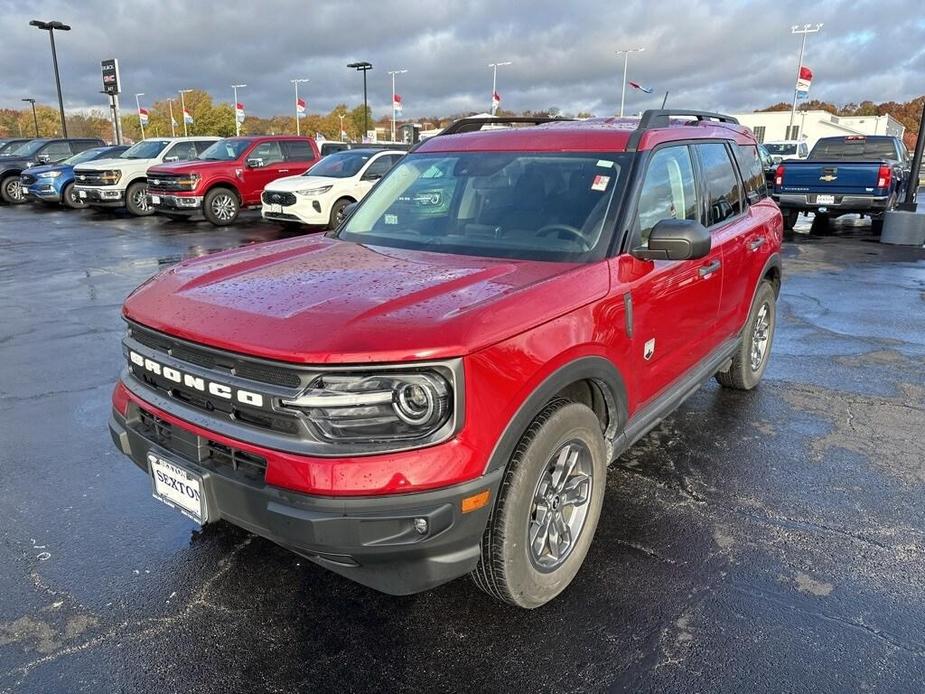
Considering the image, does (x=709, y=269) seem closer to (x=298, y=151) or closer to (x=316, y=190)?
(x=316, y=190)

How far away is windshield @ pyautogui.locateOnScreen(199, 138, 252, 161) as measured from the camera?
1626 centimetres

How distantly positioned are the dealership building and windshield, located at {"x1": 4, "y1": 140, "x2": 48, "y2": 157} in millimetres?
60400

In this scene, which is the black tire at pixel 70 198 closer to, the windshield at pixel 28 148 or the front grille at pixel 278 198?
the windshield at pixel 28 148

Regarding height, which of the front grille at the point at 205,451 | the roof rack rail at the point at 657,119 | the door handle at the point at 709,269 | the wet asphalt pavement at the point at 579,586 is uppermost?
the roof rack rail at the point at 657,119

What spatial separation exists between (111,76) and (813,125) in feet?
208

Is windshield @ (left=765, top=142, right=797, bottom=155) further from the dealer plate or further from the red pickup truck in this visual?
the dealer plate

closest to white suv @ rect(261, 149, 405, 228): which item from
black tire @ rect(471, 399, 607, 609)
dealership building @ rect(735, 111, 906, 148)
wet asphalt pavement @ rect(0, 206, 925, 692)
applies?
wet asphalt pavement @ rect(0, 206, 925, 692)

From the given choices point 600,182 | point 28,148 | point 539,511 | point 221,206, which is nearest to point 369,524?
point 539,511

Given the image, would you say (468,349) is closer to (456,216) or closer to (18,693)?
(456,216)

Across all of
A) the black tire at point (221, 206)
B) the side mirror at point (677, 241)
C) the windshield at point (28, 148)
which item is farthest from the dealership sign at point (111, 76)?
the side mirror at point (677, 241)

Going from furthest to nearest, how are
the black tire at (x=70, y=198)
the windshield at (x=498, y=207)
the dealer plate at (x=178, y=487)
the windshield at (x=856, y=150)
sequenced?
the black tire at (x=70, y=198) < the windshield at (x=856, y=150) < the windshield at (x=498, y=207) < the dealer plate at (x=178, y=487)

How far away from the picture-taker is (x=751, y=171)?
502cm

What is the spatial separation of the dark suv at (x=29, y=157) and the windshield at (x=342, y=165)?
12426mm

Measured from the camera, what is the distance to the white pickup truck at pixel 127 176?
17281 mm
